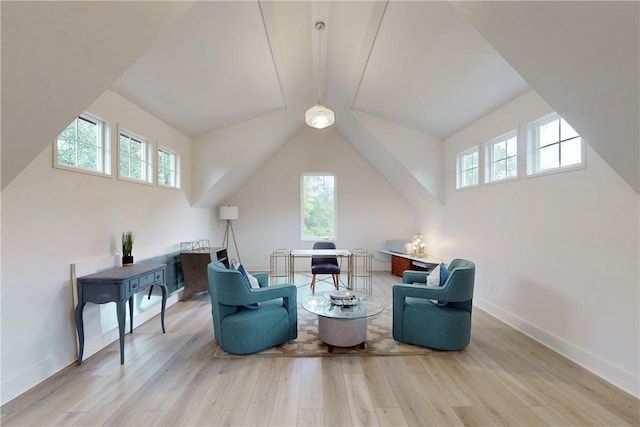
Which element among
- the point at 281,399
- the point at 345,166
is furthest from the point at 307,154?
the point at 281,399

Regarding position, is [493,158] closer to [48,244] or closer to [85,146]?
[85,146]

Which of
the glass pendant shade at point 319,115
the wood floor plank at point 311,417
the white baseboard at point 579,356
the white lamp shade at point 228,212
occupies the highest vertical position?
the glass pendant shade at point 319,115

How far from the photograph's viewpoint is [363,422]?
174 cm

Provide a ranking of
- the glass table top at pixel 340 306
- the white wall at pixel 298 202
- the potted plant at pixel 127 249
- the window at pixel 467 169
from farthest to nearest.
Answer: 1. the white wall at pixel 298 202
2. the window at pixel 467 169
3. the potted plant at pixel 127 249
4. the glass table top at pixel 340 306

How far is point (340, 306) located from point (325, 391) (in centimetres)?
84

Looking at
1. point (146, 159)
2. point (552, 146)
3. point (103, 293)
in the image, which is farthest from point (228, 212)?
point (552, 146)

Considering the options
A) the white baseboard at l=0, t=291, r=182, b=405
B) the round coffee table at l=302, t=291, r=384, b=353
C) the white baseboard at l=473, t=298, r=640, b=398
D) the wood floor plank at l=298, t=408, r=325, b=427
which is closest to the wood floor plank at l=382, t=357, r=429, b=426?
the round coffee table at l=302, t=291, r=384, b=353

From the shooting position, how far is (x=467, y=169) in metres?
4.24

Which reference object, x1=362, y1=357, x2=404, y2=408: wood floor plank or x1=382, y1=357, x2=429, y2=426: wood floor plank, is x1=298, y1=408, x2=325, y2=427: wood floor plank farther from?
x1=382, y1=357, x2=429, y2=426: wood floor plank

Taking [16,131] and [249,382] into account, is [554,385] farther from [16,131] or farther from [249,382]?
[16,131]

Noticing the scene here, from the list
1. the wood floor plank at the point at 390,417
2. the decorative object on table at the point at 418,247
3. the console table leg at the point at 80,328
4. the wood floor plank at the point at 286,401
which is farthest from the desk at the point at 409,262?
the console table leg at the point at 80,328

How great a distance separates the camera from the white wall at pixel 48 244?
196 cm

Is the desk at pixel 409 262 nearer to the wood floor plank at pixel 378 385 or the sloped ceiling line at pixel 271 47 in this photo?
the wood floor plank at pixel 378 385

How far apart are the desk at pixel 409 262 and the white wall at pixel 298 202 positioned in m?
0.47
